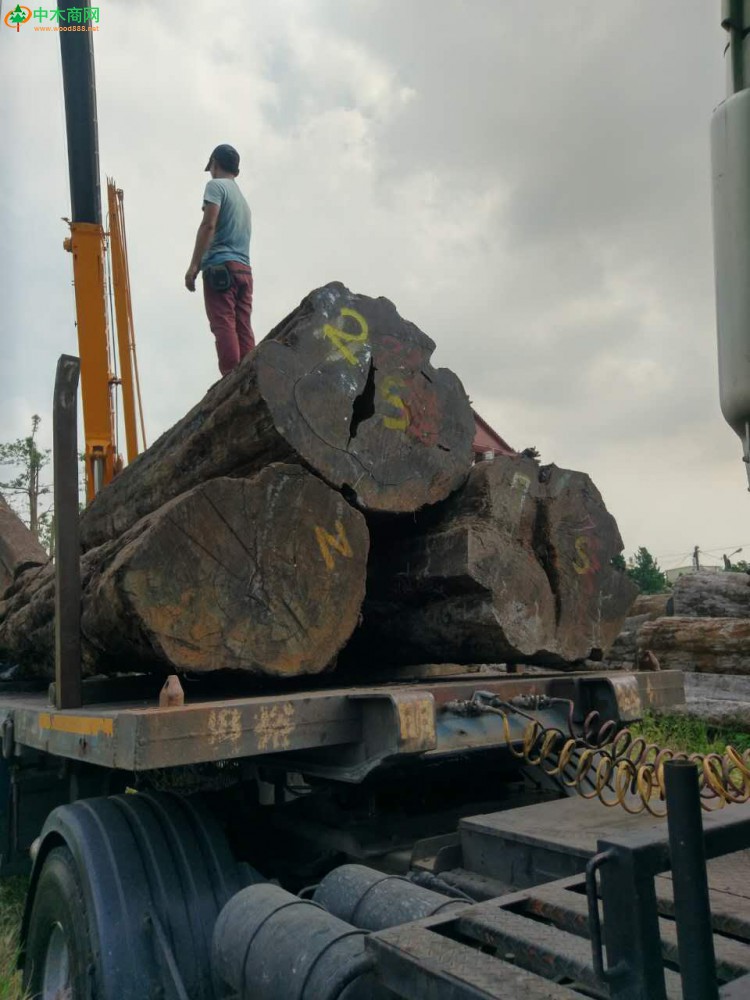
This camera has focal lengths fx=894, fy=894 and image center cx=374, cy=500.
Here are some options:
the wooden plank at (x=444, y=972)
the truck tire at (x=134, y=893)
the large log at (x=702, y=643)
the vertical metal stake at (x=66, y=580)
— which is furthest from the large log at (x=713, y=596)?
the wooden plank at (x=444, y=972)

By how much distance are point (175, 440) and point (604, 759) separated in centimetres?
202

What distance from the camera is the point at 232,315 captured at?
18.1ft

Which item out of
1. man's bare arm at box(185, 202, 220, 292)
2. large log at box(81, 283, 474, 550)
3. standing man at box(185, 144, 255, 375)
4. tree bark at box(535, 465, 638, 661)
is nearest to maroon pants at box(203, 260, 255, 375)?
standing man at box(185, 144, 255, 375)

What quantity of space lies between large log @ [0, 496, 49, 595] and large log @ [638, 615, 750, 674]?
14.7ft

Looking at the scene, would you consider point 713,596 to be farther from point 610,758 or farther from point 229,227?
point 610,758

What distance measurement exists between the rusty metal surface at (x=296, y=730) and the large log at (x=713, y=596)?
5357 millimetres

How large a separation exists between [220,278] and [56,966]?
3888 millimetres

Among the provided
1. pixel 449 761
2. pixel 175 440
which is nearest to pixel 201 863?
pixel 449 761

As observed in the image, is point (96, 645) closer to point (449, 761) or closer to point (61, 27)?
point (449, 761)

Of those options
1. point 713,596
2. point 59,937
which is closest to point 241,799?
point 59,937

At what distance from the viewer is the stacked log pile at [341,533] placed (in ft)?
9.27

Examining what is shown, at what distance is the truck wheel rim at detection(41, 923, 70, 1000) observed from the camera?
→ 111 inches

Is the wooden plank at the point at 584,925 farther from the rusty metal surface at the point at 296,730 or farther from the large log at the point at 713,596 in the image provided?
the large log at the point at 713,596

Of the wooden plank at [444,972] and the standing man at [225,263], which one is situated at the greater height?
the standing man at [225,263]
